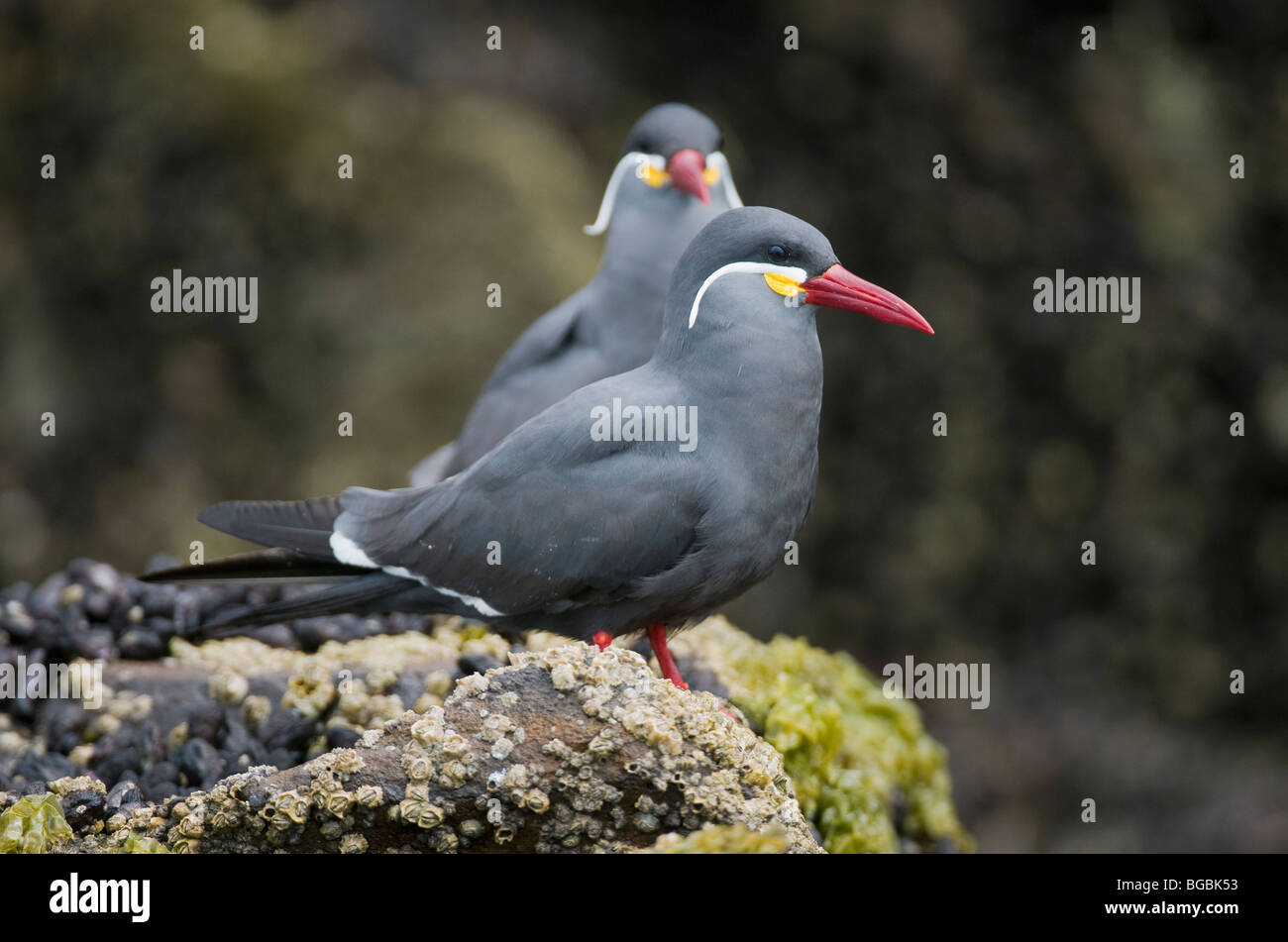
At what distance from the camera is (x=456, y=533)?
14.1 feet

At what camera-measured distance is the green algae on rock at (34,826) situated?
3.58 metres

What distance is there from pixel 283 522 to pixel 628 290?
1.99m

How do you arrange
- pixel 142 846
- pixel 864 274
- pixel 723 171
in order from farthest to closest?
pixel 864 274, pixel 723 171, pixel 142 846

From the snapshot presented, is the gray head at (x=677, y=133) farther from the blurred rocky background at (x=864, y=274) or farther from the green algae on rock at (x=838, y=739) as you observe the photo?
the blurred rocky background at (x=864, y=274)

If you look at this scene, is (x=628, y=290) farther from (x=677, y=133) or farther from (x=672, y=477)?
(x=672, y=477)

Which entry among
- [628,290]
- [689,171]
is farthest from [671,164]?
[628,290]

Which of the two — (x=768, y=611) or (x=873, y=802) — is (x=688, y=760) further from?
(x=768, y=611)

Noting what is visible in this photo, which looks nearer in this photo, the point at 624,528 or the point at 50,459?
the point at 624,528

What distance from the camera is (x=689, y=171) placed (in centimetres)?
578

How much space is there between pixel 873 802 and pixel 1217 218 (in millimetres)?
6294

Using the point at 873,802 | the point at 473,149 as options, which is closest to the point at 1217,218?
the point at 473,149

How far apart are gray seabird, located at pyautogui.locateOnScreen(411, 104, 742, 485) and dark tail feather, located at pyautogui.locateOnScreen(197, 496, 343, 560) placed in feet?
4.39

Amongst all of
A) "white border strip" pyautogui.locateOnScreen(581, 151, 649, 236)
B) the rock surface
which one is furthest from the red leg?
"white border strip" pyautogui.locateOnScreen(581, 151, 649, 236)

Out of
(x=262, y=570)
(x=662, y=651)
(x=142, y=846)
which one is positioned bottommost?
(x=142, y=846)
